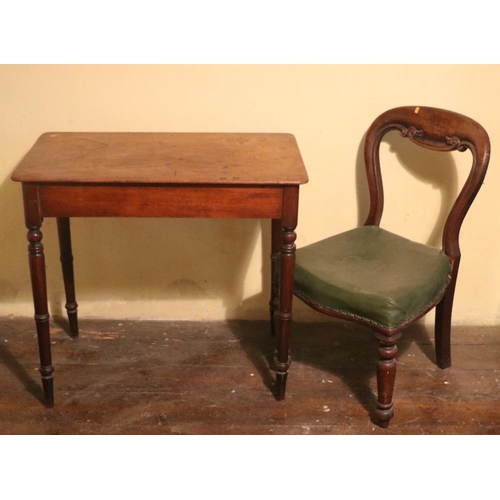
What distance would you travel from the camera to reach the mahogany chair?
2.28 meters

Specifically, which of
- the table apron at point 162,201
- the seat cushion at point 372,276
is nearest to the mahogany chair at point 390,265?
the seat cushion at point 372,276

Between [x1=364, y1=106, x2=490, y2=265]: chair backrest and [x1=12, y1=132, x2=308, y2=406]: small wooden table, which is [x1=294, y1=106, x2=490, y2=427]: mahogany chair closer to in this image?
[x1=364, y1=106, x2=490, y2=265]: chair backrest

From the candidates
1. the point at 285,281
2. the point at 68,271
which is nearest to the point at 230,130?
the point at 285,281

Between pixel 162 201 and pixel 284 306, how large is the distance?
526 mm

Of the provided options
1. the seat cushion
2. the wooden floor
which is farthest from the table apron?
the wooden floor

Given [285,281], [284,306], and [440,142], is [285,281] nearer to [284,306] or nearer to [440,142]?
[284,306]

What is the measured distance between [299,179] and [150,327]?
1.13 metres

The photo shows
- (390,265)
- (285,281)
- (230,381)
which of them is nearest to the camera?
(285,281)

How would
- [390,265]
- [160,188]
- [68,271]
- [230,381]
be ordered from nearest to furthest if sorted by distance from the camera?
[160,188] < [390,265] < [230,381] < [68,271]

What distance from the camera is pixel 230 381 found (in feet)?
8.65

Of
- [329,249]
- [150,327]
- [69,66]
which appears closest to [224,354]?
[150,327]

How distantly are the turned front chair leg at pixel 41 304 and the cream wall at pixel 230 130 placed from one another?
602 millimetres

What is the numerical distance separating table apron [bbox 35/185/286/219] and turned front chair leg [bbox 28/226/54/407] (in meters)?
0.10

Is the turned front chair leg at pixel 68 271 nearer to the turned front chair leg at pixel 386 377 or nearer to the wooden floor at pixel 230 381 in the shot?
the wooden floor at pixel 230 381
